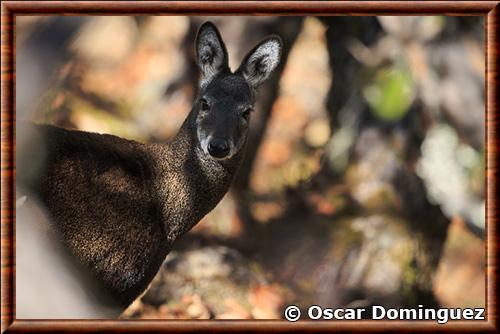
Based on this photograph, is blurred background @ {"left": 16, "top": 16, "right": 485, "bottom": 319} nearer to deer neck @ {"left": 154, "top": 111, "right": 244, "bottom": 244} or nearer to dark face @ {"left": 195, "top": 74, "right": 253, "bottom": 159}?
deer neck @ {"left": 154, "top": 111, "right": 244, "bottom": 244}

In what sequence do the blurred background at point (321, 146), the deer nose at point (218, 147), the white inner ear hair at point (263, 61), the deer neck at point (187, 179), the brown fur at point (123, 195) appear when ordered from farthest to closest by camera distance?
the blurred background at point (321, 146) < the white inner ear hair at point (263, 61) < the deer neck at point (187, 179) < the deer nose at point (218, 147) < the brown fur at point (123, 195)

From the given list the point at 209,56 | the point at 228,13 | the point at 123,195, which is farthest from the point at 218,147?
the point at 228,13

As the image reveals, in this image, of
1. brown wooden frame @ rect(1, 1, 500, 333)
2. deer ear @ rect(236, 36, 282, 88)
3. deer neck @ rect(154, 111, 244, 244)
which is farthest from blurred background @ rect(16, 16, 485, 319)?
deer ear @ rect(236, 36, 282, 88)

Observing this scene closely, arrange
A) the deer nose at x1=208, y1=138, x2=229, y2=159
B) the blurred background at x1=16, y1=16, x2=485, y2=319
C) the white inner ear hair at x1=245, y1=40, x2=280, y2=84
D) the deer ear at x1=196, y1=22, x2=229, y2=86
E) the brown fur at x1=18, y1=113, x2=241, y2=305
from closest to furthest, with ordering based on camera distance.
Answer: the brown fur at x1=18, y1=113, x2=241, y2=305, the deer nose at x1=208, y1=138, x2=229, y2=159, the deer ear at x1=196, y1=22, x2=229, y2=86, the white inner ear hair at x1=245, y1=40, x2=280, y2=84, the blurred background at x1=16, y1=16, x2=485, y2=319

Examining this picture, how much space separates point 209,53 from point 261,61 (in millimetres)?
422

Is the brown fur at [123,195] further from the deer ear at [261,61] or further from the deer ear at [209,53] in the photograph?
the deer ear at [261,61]

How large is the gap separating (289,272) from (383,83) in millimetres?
2413

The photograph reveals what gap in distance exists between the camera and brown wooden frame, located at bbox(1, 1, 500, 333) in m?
5.14

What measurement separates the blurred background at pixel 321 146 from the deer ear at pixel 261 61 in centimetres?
210

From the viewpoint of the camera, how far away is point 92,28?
7293 millimetres

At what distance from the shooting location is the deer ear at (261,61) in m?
5.55

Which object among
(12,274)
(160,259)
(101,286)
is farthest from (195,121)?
(12,274)

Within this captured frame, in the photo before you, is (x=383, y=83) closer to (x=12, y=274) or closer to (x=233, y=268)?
(x=233, y=268)

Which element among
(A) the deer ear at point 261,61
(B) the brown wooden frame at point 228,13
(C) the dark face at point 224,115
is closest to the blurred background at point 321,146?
(B) the brown wooden frame at point 228,13
